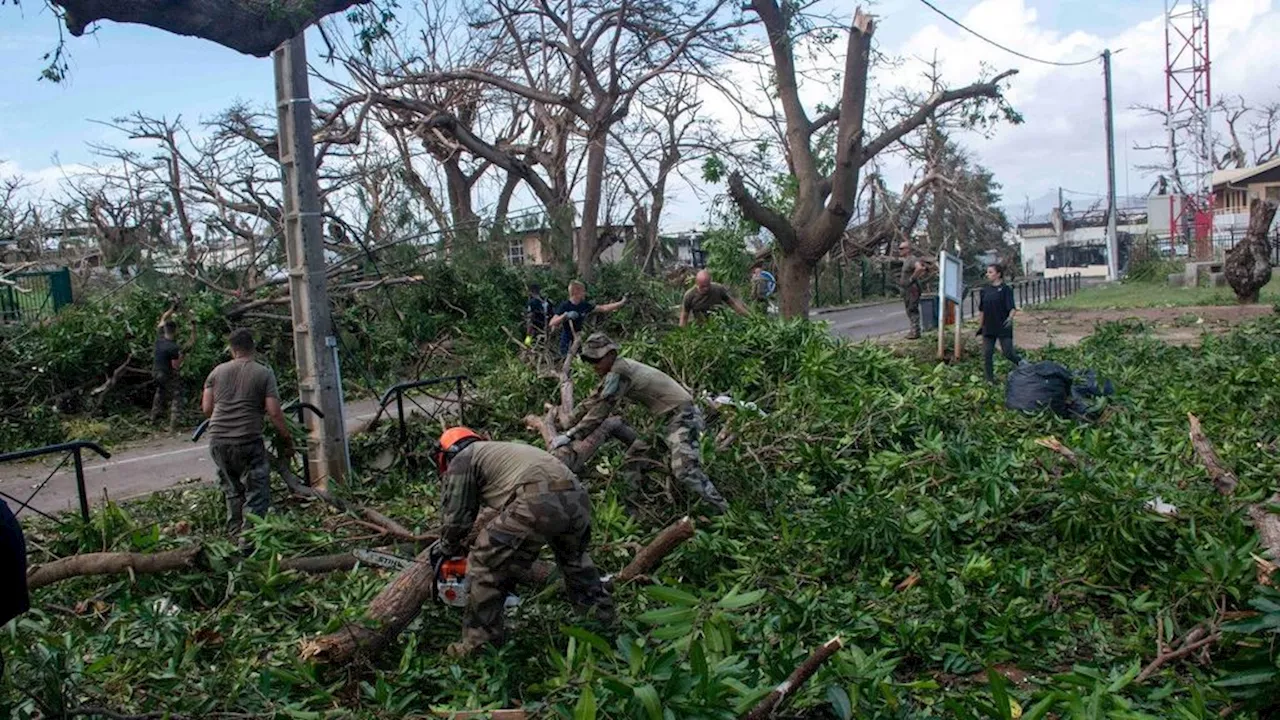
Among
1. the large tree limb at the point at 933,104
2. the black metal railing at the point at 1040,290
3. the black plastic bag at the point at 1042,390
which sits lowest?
the black plastic bag at the point at 1042,390

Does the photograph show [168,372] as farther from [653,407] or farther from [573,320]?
[653,407]

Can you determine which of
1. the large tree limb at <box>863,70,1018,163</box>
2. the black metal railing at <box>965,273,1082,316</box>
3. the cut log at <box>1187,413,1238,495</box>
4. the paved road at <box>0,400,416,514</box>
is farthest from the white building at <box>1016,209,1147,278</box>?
the paved road at <box>0,400,416,514</box>

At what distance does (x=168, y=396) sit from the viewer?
1252 centimetres

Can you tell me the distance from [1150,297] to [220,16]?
79.7 feet

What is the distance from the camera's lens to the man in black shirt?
12.1 meters

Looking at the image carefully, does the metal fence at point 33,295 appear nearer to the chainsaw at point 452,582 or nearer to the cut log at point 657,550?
the chainsaw at point 452,582

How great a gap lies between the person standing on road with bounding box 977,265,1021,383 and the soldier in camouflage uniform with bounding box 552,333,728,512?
19.5ft

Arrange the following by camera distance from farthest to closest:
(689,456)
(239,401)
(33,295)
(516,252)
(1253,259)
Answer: (1253,259)
(516,252)
(33,295)
(239,401)
(689,456)

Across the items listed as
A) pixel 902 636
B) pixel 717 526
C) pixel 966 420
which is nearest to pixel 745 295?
pixel 966 420

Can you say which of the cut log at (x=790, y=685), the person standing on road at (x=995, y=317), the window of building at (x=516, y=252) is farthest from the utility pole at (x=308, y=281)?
the window of building at (x=516, y=252)

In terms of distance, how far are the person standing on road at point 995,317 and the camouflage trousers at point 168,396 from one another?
9.69m

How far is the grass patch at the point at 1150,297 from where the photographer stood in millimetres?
21781

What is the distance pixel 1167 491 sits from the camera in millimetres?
6066

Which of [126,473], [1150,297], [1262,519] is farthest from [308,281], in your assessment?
[1150,297]
